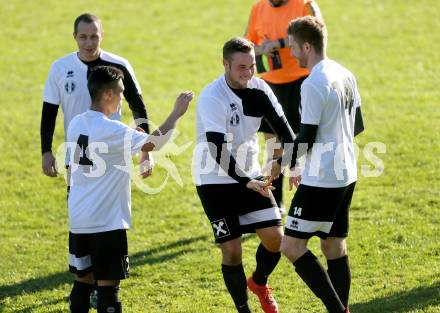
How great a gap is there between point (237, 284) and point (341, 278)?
0.80 meters

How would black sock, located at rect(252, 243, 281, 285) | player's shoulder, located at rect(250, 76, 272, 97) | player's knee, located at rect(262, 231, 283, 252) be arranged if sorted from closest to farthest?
player's shoulder, located at rect(250, 76, 272, 97), player's knee, located at rect(262, 231, 283, 252), black sock, located at rect(252, 243, 281, 285)

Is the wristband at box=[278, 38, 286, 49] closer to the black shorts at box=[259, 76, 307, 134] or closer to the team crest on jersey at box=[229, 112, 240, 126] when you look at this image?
the black shorts at box=[259, 76, 307, 134]

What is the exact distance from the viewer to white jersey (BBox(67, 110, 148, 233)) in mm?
6062

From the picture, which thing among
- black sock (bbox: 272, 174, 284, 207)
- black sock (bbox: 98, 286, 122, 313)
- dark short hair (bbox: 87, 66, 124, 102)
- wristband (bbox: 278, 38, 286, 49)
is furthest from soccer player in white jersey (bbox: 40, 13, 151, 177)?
black sock (bbox: 272, 174, 284, 207)

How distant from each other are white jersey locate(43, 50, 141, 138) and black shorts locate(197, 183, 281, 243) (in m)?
1.20

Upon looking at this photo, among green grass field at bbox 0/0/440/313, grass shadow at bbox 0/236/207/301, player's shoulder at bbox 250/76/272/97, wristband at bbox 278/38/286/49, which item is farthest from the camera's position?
Answer: wristband at bbox 278/38/286/49

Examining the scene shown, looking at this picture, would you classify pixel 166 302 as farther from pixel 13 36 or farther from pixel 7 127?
pixel 13 36

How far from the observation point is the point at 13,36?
18172 mm

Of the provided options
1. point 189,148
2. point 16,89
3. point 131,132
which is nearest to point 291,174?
point 131,132

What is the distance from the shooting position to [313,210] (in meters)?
6.23

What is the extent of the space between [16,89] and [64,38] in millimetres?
3148

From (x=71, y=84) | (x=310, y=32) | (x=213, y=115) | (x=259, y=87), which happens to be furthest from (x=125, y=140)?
(x=310, y=32)

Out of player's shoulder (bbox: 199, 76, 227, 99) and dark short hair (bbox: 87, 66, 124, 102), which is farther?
player's shoulder (bbox: 199, 76, 227, 99)

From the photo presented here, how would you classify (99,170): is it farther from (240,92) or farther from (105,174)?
(240,92)
